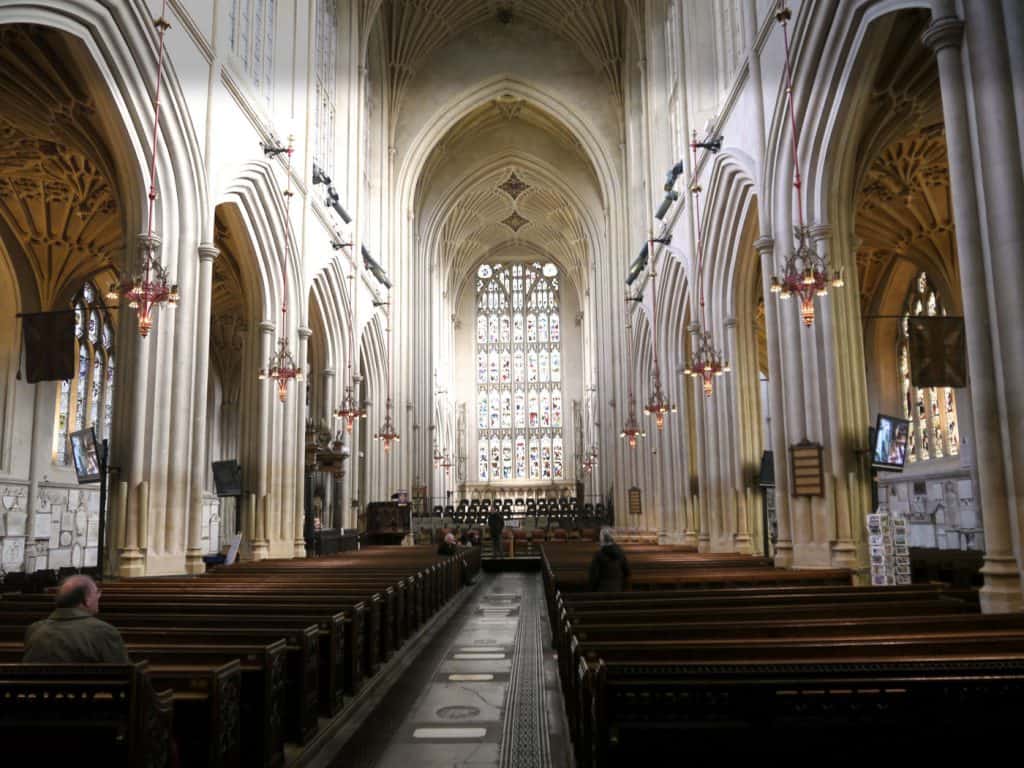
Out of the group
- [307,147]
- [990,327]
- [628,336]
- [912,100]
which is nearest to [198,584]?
[990,327]

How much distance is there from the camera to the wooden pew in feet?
10.4

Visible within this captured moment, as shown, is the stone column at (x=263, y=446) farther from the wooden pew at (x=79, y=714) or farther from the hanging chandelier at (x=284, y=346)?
the wooden pew at (x=79, y=714)

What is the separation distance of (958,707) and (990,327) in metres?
4.82

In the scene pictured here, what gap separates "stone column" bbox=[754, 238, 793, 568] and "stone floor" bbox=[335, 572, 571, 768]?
12.4ft

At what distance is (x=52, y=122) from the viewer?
12.2 meters

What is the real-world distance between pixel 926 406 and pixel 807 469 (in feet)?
37.7

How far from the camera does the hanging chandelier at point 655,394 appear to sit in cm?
1773

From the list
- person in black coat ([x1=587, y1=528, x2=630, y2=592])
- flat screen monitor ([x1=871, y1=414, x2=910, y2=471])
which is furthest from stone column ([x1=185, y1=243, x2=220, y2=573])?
flat screen monitor ([x1=871, y1=414, x2=910, y2=471])

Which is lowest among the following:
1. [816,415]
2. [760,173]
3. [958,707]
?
[958,707]

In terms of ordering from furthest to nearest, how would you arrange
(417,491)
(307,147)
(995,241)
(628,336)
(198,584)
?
(417,491) → (628,336) → (307,147) → (198,584) → (995,241)

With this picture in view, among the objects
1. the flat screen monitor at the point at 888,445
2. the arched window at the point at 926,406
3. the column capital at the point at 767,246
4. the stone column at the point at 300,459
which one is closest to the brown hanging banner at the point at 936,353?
the flat screen monitor at the point at 888,445

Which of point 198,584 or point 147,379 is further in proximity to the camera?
point 147,379

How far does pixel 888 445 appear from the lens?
11.1 metres

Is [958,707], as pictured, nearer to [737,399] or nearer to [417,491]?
A: [737,399]
